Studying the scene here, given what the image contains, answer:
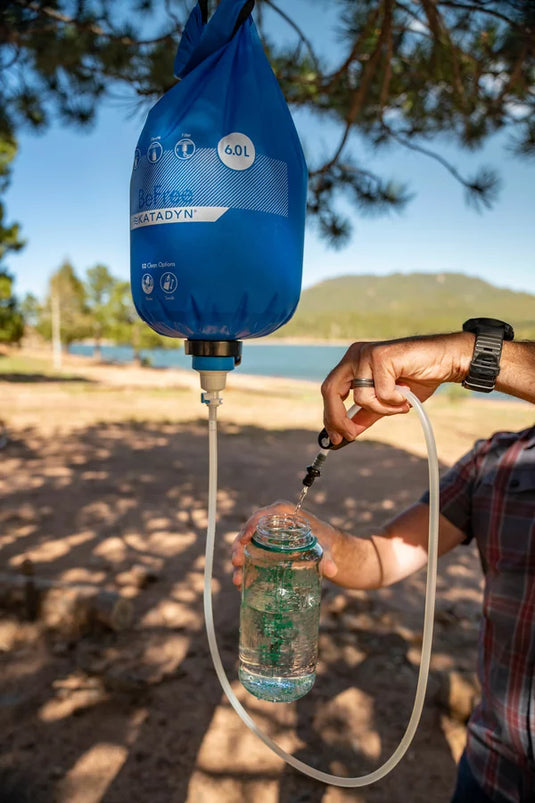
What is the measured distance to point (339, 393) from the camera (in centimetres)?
110

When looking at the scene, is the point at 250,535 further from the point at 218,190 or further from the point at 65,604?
the point at 65,604

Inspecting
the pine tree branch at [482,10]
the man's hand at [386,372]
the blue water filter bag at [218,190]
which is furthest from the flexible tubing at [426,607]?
the pine tree branch at [482,10]

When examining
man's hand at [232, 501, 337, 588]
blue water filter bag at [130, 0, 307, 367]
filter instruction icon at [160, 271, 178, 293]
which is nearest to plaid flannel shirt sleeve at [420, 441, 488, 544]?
man's hand at [232, 501, 337, 588]

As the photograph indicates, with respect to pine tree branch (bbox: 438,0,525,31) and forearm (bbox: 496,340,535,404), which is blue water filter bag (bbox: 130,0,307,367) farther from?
pine tree branch (bbox: 438,0,525,31)

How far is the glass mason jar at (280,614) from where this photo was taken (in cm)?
121

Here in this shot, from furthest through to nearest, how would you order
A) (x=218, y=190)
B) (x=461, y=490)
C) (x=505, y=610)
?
(x=461, y=490) < (x=505, y=610) < (x=218, y=190)

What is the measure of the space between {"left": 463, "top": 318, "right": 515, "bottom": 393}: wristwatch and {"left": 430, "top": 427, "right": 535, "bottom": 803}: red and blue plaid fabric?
2.48ft

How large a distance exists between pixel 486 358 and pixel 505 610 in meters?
0.97

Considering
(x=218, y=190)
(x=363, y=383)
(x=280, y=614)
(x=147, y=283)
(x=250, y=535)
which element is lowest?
(x=280, y=614)

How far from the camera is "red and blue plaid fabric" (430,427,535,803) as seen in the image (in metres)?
1.62

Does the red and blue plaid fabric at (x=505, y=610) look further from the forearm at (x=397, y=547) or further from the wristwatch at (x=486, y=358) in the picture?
the wristwatch at (x=486, y=358)

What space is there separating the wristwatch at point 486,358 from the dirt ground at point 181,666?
0.92 m

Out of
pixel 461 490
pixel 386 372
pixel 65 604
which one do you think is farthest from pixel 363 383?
pixel 65 604

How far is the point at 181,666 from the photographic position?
3469 millimetres
